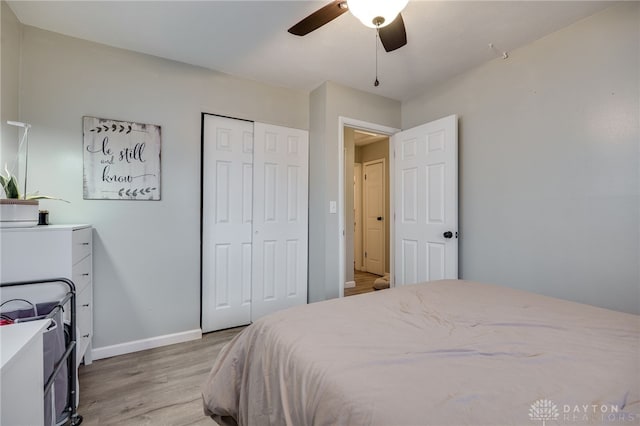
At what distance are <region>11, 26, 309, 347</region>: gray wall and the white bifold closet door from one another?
119 mm

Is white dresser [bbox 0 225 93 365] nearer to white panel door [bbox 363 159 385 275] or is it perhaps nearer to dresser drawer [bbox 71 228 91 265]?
dresser drawer [bbox 71 228 91 265]

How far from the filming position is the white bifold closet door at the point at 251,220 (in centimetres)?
270

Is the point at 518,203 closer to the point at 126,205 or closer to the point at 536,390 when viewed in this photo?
the point at 536,390

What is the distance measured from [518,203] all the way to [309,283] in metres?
2.11

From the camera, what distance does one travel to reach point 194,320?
103 inches

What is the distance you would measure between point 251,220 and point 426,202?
70.4 inches

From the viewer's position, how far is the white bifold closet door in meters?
2.70

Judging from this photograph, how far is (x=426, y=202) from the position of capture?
293 centimetres

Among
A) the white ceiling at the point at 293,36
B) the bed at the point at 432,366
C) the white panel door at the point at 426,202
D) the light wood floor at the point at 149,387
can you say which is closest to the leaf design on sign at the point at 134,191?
the white ceiling at the point at 293,36

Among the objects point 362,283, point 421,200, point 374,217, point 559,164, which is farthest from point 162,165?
point 374,217

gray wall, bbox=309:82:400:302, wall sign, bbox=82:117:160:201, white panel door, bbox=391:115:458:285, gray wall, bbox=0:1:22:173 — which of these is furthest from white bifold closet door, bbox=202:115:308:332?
gray wall, bbox=0:1:22:173

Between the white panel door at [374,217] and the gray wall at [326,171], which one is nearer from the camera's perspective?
the gray wall at [326,171]

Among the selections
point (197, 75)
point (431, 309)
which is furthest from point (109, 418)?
point (197, 75)

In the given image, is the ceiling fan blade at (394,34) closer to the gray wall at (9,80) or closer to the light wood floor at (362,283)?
the gray wall at (9,80)
